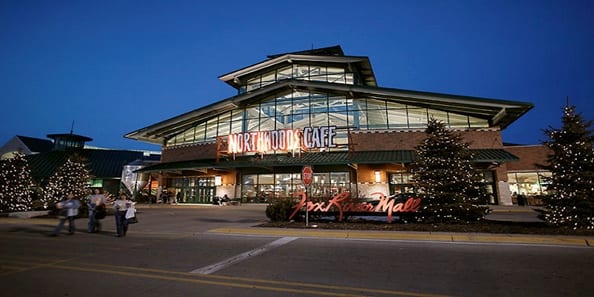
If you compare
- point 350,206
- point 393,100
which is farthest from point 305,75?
point 350,206

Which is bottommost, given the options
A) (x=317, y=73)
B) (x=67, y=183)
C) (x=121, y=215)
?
(x=121, y=215)

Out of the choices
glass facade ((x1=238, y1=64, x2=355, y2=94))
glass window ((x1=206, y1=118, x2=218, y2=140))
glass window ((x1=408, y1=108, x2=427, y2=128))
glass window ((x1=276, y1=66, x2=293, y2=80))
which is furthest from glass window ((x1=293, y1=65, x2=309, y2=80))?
glass window ((x1=408, y1=108, x2=427, y2=128))

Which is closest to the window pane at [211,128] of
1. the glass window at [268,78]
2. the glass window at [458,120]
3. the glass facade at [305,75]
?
the glass facade at [305,75]

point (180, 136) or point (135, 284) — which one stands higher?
point (180, 136)

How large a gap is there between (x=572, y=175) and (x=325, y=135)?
56.1 ft

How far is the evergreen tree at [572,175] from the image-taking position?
10570mm

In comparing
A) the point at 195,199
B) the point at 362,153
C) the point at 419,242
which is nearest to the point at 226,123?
the point at 195,199

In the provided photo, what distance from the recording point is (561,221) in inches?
424

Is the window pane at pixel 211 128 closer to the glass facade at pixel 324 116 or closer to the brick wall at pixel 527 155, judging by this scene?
the glass facade at pixel 324 116

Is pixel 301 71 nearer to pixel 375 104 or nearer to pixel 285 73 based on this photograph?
pixel 285 73

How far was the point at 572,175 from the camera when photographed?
35.7 ft

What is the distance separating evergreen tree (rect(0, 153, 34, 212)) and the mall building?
1143 cm

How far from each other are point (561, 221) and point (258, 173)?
23002mm

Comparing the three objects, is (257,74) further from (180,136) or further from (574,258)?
(574,258)
